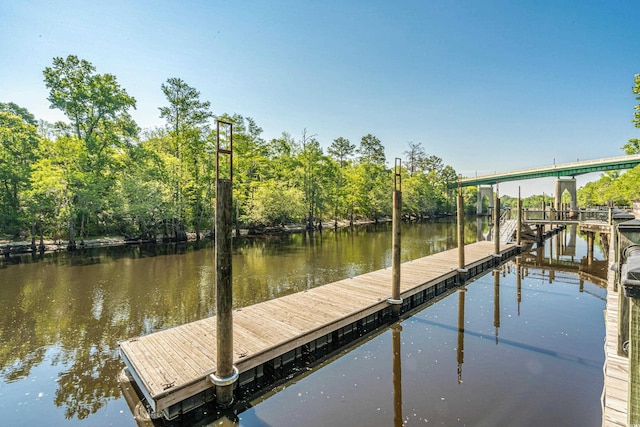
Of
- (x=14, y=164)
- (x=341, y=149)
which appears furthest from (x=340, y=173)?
(x=14, y=164)

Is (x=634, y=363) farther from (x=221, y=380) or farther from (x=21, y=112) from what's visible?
(x=21, y=112)

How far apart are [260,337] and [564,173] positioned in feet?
230

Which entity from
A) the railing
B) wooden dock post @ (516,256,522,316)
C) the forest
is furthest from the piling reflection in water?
the forest

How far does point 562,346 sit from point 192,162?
32592 mm

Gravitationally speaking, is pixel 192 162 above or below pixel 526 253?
above

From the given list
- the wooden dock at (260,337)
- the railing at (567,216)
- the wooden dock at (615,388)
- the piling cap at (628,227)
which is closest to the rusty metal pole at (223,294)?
the wooden dock at (260,337)

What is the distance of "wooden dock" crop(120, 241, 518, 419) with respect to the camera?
5598 mm

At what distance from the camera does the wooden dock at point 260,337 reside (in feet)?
18.4

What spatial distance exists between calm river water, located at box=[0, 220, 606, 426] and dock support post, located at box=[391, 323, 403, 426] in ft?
0.09

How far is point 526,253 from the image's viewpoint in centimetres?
2284

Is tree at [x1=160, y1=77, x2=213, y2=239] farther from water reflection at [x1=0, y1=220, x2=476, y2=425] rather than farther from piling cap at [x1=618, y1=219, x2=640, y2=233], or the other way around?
piling cap at [x1=618, y1=219, x2=640, y2=233]

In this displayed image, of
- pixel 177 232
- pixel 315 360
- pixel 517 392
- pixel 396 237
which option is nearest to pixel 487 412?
pixel 517 392

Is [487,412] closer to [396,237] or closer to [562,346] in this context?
[562,346]

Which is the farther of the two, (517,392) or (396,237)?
(396,237)
